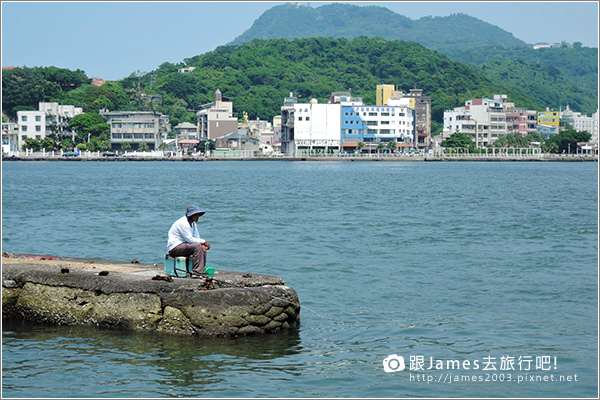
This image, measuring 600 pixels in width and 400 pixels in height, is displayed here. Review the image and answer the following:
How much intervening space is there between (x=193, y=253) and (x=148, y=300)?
3.86 feet

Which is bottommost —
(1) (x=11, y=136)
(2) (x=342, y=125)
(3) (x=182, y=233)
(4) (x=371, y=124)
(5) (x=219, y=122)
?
(3) (x=182, y=233)

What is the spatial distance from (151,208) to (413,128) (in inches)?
4353

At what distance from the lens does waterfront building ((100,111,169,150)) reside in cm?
13788

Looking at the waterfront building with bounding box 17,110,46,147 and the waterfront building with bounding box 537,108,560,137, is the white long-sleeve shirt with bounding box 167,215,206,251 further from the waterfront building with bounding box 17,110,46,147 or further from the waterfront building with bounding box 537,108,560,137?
the waterfront building with bounding box 537,108,560,137

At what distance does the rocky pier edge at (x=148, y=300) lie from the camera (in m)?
12.6

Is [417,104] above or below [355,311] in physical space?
above

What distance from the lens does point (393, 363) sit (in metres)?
12.1

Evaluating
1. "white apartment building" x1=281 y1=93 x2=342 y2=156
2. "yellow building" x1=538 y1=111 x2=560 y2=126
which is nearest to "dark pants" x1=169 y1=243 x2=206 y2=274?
"white apartment building" x1=281 y1=93 x2=342 y2=156

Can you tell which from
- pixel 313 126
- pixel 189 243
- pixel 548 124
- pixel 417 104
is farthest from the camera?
pixel 548 124

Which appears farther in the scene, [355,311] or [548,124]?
[548,124]

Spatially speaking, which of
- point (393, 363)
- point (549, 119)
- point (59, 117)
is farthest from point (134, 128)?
point (393, 363)

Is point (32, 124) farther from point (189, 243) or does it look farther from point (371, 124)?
point (189, 243)

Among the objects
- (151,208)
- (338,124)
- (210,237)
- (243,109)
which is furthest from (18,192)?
(243,109)

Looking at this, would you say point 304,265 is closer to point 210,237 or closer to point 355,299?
point 355,299
